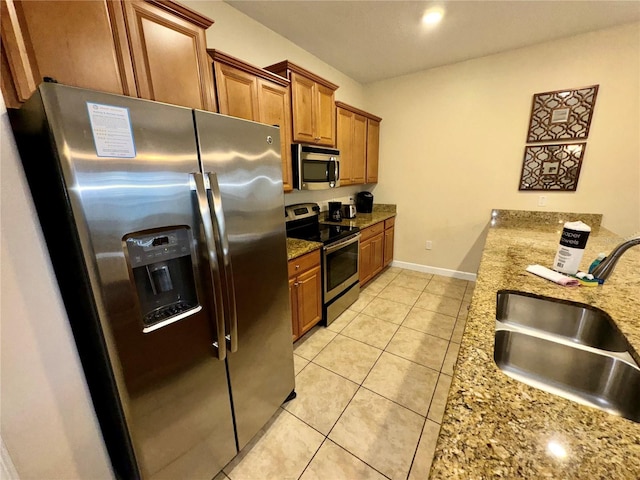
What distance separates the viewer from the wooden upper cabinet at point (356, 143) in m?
2.97

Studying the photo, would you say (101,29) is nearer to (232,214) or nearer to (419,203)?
(232,214)

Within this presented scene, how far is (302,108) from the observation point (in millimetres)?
2287

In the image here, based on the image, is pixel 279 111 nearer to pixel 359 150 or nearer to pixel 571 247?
pixel 359 150

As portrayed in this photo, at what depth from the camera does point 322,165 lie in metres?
2.61

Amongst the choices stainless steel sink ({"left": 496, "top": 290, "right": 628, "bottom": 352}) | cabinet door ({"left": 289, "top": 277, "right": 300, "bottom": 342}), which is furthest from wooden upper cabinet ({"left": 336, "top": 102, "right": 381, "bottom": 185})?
stainless steel sink ({"left": 496, "top": 290, "right": 628, "bottom": 352})

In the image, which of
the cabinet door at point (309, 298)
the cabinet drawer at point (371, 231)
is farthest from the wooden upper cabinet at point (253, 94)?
the cabinet drawer at point (371, 231)

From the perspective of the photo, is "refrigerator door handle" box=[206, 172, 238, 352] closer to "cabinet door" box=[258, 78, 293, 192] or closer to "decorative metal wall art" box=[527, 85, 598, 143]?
"cabinet door" box=[258, 78, 293, 192]

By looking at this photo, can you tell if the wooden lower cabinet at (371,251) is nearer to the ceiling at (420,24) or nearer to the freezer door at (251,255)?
the freezer door at (251,255)

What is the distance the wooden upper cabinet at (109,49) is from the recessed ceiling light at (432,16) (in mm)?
1799

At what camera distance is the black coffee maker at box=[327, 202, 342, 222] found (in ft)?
10.5

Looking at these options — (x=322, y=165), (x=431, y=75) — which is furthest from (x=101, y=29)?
(x=431, y=75)

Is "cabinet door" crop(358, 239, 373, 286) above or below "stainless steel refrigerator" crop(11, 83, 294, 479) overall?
below

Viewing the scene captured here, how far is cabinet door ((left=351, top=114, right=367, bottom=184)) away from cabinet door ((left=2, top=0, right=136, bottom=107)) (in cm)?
249

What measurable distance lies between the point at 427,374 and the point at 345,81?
353cm
